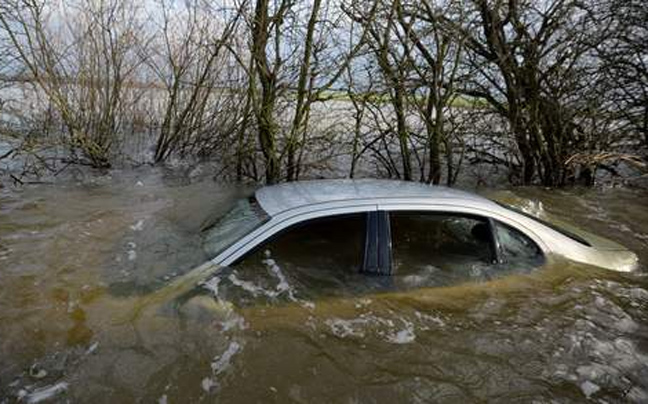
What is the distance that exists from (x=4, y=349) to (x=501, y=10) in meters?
8.89

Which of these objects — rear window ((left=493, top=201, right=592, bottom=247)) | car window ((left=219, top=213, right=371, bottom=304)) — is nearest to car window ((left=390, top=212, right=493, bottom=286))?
car window ((left=219, top=213, right=371, bottom=304))

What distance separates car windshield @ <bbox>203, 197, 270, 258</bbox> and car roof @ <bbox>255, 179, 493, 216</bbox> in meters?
0.08

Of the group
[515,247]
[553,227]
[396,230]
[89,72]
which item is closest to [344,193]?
[396,230]

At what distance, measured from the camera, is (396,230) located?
11.1 feet

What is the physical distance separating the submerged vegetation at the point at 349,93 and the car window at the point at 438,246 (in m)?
3.98

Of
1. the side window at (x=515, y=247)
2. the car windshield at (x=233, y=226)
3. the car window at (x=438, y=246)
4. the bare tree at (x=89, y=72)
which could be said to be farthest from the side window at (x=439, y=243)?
the bare tree at (x=89, y=72)

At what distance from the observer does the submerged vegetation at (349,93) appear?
6.90m

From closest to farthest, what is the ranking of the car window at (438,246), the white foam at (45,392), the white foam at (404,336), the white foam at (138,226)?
the white foam at (45,392)
the white foam at (404,336)
the car window at (438,246)
the white foam at (138,226)

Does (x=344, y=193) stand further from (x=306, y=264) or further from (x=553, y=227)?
(x=553, y=227)

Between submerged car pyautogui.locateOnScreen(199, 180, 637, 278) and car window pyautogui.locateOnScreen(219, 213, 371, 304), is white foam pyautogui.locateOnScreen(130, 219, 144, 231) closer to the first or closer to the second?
submerged car pyautogui.locateOnScreen(199, 180, 637, 278)

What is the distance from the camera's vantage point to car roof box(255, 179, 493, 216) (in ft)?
11.3

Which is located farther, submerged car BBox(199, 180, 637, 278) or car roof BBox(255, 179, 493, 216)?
car roof BBox(255, 179, 493, 216)

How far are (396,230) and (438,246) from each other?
414mm

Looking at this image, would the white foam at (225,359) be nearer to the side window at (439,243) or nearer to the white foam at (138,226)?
the side window at (439,243)
